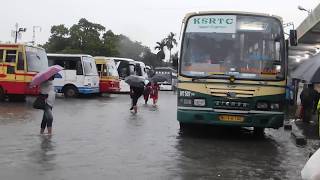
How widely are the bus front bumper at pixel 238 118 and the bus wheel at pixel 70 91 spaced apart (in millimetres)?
18998

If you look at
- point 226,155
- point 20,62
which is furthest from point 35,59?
point 226,155

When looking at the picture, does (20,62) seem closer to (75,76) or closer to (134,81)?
(134,81)

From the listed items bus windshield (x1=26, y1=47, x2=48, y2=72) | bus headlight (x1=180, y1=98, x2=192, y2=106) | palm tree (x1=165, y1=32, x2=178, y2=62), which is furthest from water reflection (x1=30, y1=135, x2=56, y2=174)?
palm tree (x1=165, y1=32, x2=178, y2=62)

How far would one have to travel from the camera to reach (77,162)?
9508 mm

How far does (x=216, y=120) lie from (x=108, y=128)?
141 inches

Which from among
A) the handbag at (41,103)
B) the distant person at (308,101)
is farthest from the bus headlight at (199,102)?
the distant person at (308,101)

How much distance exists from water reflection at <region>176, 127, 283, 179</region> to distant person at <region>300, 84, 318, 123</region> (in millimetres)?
4635

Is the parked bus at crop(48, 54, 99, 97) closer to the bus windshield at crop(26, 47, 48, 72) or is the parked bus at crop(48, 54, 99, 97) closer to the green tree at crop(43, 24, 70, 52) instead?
the bus windshield at crop(26, 47, 48, 72)

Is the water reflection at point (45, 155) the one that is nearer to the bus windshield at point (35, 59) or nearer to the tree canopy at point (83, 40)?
the bus windshield at point (35, 59)

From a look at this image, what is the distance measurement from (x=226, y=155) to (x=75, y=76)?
2119 cm

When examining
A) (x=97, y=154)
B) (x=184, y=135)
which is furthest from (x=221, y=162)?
(x=184, y=135)

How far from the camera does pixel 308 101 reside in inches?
747

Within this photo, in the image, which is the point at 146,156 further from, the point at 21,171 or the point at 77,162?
the point at 21,171

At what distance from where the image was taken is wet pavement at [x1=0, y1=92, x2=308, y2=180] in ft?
28.6
